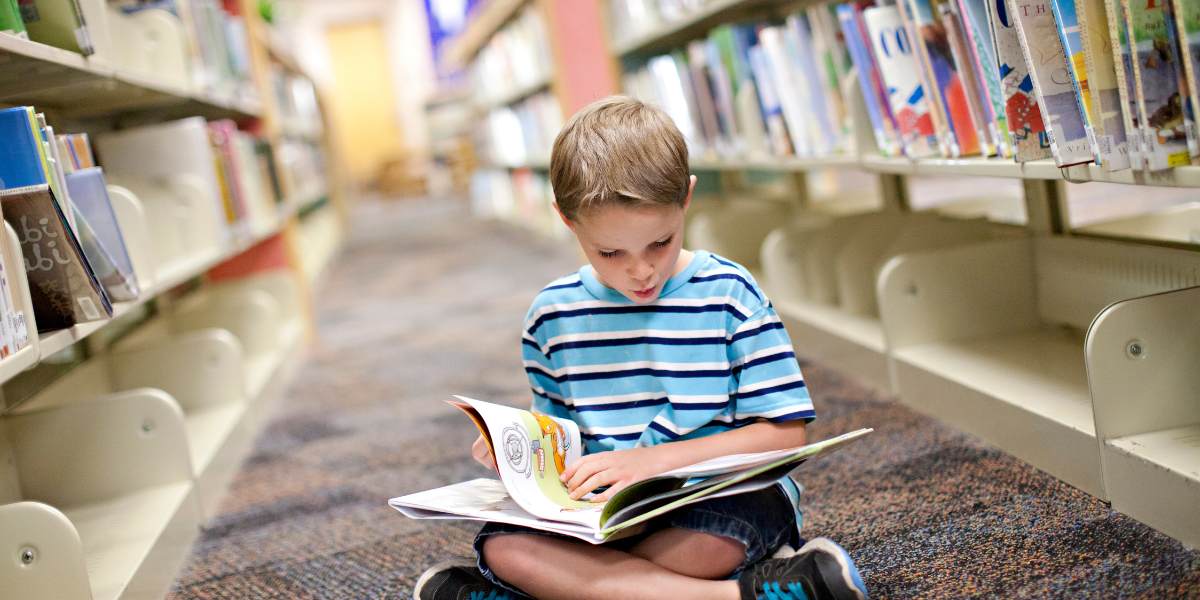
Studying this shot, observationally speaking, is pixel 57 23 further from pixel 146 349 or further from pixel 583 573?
pixel 583 573

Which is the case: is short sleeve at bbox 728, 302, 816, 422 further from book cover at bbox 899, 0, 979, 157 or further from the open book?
book cover at bbox 899, 0, 979, 157

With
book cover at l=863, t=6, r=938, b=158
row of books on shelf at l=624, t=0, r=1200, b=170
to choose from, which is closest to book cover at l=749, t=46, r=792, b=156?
row of books on shelf at l=624, t=0, r=1200, b=170

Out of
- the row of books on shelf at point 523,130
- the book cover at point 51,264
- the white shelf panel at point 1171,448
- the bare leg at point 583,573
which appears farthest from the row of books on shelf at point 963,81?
the row of books on shelf at point 523,130

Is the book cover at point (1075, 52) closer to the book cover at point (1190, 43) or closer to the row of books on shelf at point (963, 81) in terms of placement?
the row of books on shelf at point (963, 81)

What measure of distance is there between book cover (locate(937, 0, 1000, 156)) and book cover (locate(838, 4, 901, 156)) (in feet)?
0.93

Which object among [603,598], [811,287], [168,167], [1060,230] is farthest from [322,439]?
[1060,230]

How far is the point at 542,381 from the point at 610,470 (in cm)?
19

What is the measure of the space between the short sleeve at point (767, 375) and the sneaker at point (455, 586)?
316 millimetres

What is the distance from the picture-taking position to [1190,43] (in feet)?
3.14

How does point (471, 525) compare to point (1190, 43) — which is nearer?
point (1190, 43)

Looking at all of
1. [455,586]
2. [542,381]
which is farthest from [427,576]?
[542,381]

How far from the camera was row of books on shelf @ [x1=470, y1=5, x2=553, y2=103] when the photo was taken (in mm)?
4684

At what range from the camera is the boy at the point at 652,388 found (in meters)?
1.00

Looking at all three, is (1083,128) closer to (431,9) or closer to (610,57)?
(610,57)
